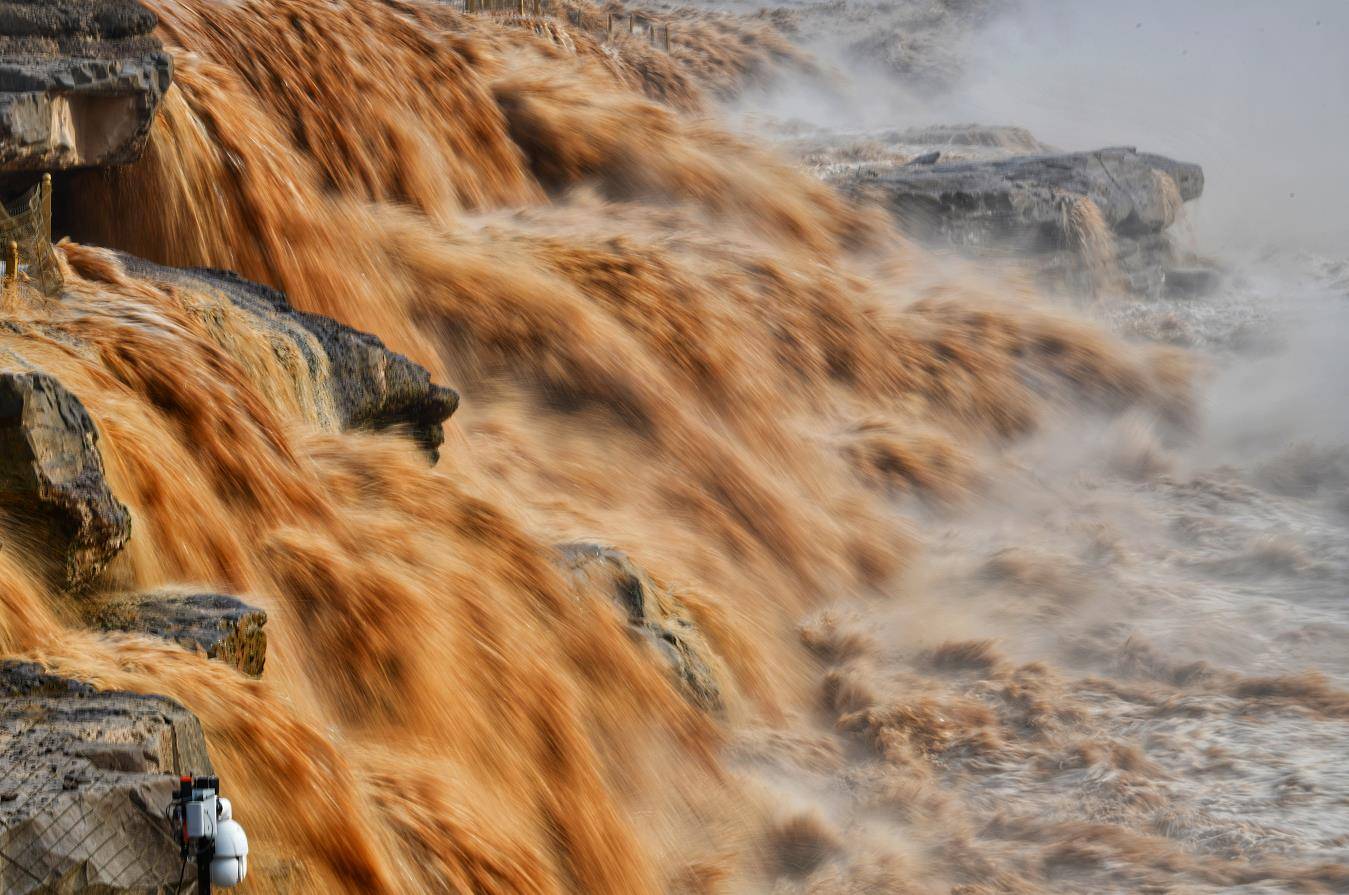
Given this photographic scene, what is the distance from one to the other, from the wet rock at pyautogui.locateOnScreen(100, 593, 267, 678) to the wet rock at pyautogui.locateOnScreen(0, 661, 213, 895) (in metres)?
0.42

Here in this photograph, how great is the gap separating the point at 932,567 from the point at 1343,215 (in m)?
8.92

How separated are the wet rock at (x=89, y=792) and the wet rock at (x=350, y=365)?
200 centimetres

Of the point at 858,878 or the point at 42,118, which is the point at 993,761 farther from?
the point at 42,118

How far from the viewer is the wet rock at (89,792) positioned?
203 centimetres

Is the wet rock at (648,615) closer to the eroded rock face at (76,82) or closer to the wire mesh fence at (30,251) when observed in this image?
the wire mesh fence at (30,251)

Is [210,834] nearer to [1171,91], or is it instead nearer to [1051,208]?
[1051,208]

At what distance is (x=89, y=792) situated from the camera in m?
2.11

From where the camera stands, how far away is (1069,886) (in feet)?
12.5

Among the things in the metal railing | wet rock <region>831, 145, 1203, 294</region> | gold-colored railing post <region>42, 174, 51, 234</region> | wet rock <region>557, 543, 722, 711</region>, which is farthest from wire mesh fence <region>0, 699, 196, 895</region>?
wet rock <region>831, 145, 1203, 294</region>

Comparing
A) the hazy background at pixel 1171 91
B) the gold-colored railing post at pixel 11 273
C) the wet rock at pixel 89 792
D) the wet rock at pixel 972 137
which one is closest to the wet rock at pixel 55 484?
the wet rock at pixel 89 792

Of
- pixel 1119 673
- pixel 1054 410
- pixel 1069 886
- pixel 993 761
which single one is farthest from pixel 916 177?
pixel 1069 886

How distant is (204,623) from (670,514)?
2564mm

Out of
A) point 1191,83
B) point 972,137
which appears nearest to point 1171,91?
point 1191,83

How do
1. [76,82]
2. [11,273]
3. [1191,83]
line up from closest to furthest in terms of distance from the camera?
[11,273]
[76,82]
[1191,83]
